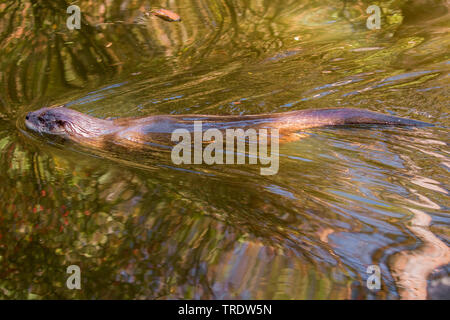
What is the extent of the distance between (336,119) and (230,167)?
4.02ft

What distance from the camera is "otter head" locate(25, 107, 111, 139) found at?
493 cm

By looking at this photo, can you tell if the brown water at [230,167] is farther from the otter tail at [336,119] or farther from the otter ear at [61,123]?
the otter ear at [61,123]

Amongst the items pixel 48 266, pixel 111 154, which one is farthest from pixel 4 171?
pixel 48 266

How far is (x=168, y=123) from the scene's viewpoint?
4.76m

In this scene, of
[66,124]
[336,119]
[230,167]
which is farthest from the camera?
[66,124]

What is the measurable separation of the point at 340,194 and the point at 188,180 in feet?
3.55

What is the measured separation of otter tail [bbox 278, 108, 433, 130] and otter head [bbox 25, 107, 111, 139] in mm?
1732

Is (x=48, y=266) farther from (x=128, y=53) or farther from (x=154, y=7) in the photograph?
(x=154, y=7)

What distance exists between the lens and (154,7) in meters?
7.50

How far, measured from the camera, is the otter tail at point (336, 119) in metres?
4.61

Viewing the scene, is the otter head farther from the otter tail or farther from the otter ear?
the otter tail

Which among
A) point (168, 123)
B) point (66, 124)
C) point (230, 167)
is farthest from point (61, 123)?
point (230, 167)

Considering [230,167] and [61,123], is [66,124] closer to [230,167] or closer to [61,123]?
[61,123]

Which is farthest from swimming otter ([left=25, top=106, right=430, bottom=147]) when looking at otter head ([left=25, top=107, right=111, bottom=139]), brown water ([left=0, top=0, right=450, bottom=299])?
brown water ([left=0, top=0, right=450, bottom=299])
